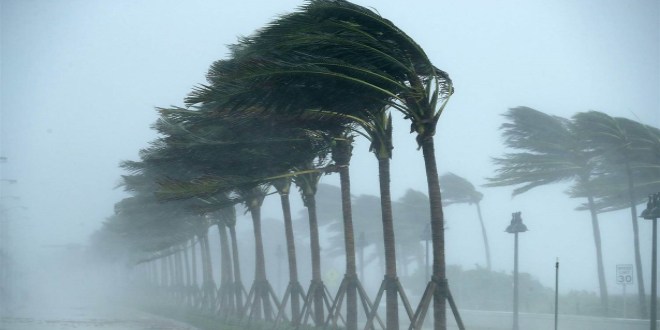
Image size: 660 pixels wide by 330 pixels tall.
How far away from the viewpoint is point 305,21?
601 inches

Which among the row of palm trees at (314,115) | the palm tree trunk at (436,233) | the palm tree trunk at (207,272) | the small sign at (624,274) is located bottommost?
the palm tree trunk at (207,272)

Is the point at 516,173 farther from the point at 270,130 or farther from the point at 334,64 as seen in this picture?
the point at 334,64

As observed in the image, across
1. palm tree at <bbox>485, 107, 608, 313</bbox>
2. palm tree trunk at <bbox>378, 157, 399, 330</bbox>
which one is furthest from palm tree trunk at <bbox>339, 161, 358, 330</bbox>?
palm tree at <bbox>485, 107, 608, 313</bbox>

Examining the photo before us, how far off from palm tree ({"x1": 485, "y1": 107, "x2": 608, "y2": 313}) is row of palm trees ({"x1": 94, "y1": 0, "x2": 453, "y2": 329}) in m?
17.6

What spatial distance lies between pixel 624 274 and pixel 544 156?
16.0m

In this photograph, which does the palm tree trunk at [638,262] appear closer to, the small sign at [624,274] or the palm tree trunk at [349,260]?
the small sign at [624,274]

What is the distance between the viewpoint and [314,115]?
19.9m

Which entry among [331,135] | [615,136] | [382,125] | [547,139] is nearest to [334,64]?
[382,125]

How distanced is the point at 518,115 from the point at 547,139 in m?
1.92

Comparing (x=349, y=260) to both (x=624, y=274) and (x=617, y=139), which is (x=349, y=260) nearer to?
(x=624, y=274)

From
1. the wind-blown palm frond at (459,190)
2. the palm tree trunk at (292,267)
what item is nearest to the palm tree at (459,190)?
the wind-blown palm frond at (459,190)

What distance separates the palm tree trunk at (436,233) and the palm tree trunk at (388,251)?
2892 millimetres

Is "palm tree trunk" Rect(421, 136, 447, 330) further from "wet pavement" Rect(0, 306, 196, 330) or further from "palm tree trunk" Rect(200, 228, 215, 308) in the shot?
"palm tree trunk" Rect(200, 228, 215, 308)

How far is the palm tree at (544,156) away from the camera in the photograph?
1558 inches
